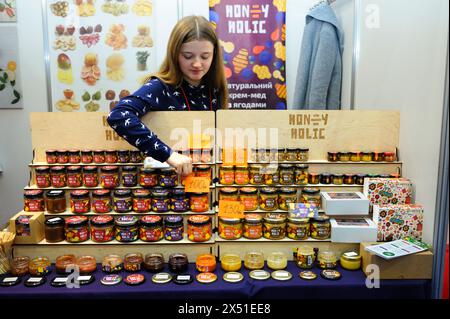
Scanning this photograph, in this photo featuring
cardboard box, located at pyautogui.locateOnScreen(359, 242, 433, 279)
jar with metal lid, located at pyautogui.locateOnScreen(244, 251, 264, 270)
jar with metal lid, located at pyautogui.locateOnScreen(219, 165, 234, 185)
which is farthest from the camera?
jar with metal lid, located at pyautogui.locateOnScreen(219, 165, 234, 185)

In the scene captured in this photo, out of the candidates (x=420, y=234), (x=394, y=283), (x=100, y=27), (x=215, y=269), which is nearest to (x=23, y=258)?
(x=215, y=269)

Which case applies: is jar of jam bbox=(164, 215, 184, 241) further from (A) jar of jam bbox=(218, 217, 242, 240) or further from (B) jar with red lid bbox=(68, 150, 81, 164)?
(B) jar with red lid bbox=(68, 150, 81, 164)

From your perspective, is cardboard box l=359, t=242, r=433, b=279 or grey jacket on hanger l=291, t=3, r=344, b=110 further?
grey jacket on hanger l=291, t=3, r=344, b=110

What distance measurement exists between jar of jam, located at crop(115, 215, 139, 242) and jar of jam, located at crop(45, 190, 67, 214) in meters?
0.29

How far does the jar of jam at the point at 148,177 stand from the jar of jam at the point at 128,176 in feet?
0.12

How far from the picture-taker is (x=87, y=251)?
5.76 ft

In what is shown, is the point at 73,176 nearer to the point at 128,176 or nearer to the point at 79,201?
the point at 79,201

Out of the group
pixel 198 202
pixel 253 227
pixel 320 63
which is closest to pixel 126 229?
pixel 198 202

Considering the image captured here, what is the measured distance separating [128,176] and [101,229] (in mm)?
279

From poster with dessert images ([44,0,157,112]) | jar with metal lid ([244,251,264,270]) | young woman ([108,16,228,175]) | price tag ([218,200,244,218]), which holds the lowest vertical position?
jar with metal lid ([244,251,264,270])

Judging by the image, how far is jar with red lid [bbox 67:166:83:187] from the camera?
5.88ft

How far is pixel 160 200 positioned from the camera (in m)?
1.75

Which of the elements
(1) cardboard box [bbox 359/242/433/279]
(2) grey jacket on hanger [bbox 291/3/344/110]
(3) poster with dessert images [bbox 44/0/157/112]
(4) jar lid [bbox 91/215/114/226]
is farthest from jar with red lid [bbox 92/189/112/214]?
(2) grey jacket on hanger [bbox 291/3/344/110]

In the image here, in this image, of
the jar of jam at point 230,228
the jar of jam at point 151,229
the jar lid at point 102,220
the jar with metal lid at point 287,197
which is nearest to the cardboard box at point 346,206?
the jar with metal lid at point 287,197
